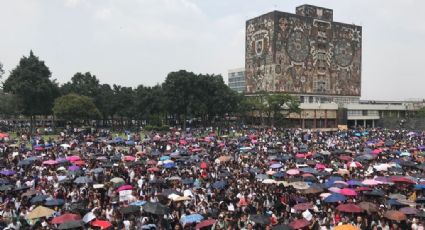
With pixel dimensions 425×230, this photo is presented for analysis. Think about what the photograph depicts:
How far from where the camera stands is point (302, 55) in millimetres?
78938

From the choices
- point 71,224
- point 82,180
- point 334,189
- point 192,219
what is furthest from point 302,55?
point 71,224

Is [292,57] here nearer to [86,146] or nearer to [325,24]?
[325,24]

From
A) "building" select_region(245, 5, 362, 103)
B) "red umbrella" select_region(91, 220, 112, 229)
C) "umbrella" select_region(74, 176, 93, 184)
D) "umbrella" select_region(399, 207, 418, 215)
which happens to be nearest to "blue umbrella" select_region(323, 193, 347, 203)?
"umbrella" select_region(399, 207, 418, 215)

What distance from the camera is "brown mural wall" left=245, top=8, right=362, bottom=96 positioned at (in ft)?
250

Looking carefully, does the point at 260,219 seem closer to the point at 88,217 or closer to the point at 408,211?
the point at 408,211

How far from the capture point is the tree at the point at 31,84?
5156cm

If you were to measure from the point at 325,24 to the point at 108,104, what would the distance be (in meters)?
44.5

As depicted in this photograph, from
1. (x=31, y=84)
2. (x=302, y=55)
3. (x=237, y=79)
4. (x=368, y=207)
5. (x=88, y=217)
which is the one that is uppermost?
(x=302, y=55)

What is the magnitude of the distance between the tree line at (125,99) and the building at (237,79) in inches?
1773

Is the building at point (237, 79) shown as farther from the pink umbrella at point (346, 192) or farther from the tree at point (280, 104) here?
the pink umbrella at point (346, 192)

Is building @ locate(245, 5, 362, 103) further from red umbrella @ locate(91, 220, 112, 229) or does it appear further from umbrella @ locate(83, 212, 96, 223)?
red umbrella @ locate(91, 220, 112, 229)

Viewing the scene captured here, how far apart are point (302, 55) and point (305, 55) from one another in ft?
2.75

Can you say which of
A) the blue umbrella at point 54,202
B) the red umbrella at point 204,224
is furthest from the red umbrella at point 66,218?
the red umbrella at point 204,224

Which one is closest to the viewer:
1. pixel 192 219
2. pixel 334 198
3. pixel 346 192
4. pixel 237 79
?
pixel 192 219
